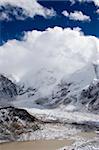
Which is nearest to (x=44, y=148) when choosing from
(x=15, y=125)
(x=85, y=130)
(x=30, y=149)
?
(x=30, y=149)

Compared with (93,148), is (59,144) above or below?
above

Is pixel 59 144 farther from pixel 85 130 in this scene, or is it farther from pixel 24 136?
pixel 85 130

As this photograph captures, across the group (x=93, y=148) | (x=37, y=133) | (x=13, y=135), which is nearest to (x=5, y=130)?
(x=13, y=135)

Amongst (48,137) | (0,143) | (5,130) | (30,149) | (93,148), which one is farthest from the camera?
(48,137)

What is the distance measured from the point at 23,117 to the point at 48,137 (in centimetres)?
890

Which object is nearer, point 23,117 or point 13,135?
point 13,135

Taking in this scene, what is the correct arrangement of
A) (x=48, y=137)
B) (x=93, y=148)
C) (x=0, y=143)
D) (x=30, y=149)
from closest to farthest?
(x=93, y=148) → (x=30, y=149) → (x=0, y=143) → (x=48, y=137)

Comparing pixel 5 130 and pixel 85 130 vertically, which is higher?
pixel 85 130

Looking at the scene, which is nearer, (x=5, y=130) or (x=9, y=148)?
(x=9, y=148)

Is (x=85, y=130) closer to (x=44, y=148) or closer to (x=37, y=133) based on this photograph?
(x=37, y=133)

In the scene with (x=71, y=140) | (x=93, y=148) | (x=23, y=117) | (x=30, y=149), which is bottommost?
(x=93, y=148)

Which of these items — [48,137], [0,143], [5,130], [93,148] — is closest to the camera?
[93,148]

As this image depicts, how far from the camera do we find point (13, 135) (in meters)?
85.7

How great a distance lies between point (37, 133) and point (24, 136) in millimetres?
5652
